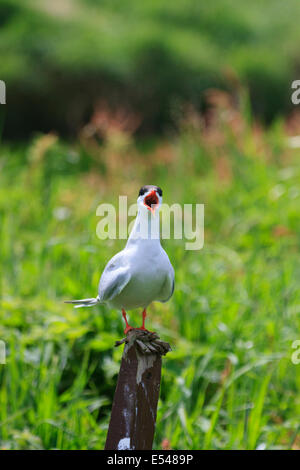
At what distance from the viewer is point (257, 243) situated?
3869 mm

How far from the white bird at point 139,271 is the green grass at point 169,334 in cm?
71

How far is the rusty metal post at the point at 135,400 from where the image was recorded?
1287 millimetres

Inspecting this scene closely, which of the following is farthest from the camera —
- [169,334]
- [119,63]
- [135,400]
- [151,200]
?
[119,63]

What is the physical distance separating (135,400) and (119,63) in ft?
18.4

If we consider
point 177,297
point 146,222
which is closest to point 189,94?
point 177,297

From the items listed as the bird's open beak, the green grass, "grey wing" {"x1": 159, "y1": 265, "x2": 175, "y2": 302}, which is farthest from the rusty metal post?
the green grass

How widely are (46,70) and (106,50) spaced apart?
756 millimetres

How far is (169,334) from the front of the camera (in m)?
2.63

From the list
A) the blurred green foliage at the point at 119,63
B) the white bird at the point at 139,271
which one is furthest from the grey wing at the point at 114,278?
the blurred green foliage at the point at 119,63

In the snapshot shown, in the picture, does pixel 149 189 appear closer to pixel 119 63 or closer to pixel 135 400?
pixel 135 400

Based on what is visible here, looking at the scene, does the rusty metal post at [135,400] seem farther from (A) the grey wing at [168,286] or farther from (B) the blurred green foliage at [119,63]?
(B) the blurred green foliage at [119,63]

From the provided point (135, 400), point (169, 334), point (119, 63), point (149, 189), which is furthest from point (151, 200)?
point (119, 63)

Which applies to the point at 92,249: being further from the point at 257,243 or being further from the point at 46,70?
the point at 46,70

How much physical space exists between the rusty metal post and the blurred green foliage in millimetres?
4674
